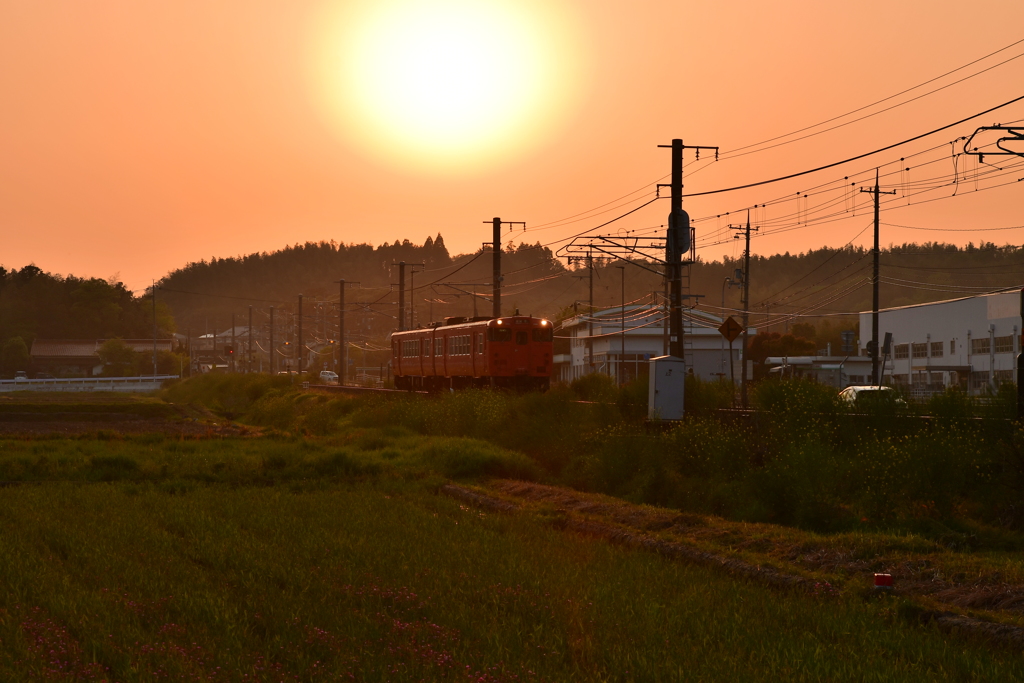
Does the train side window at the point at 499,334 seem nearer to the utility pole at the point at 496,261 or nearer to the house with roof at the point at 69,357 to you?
the utility pole at the point at 496,261

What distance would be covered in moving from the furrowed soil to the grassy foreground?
0.10ft

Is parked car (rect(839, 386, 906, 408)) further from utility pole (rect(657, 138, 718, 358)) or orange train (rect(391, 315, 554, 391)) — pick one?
orange train (rect(391, 315, 554, 391))

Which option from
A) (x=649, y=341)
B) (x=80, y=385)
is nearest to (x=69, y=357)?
(x=80, y=385)

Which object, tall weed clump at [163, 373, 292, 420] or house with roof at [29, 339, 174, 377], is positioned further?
house with roof at [29, 339, 174, 377]

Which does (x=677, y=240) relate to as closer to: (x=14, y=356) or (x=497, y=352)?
(x=497, y=352)

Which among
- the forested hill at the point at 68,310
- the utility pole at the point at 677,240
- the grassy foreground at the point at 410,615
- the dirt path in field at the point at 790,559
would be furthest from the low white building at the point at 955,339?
the forested hill at the point at 68,310

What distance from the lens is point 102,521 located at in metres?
14.7

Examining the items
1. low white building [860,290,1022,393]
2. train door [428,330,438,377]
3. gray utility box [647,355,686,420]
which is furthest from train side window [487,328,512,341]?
low white building [860,290,1022,393]

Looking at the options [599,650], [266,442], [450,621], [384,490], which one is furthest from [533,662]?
[266,442]

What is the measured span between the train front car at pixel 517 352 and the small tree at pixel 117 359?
284ft

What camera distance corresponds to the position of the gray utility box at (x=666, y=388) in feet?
70.1

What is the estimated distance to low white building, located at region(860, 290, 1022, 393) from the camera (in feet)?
194

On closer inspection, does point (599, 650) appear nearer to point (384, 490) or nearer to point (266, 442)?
point (384, 490)

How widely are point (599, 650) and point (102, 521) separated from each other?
940 centimetres
